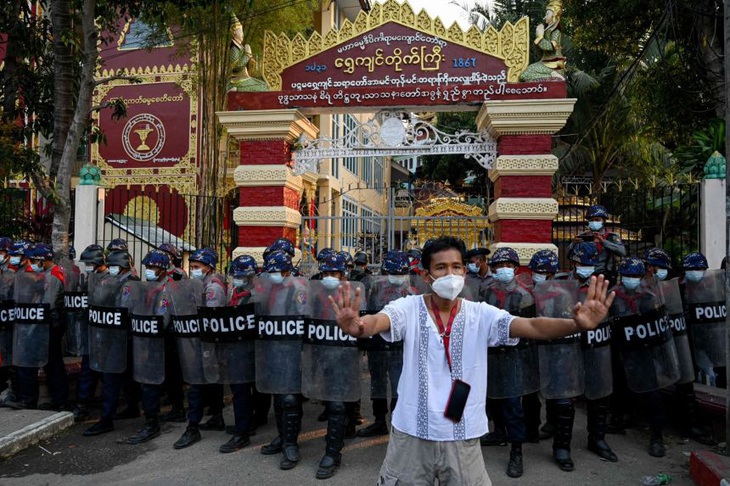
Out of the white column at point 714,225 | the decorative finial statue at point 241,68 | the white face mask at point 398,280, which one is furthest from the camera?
the decorative finial statue at point 241,68

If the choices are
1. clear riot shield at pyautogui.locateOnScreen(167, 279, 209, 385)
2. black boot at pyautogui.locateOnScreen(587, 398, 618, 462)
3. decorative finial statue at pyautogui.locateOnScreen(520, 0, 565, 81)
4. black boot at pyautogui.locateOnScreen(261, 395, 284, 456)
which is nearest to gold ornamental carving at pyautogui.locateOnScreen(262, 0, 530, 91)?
decorative finial statue at pyautogui.locateOnScreen(520, 0, 565, 81)

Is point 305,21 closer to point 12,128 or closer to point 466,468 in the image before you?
point 12,128

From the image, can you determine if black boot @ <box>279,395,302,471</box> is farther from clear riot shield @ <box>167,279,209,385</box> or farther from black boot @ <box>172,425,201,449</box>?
black boot @ <box>172,425,201,449</box>

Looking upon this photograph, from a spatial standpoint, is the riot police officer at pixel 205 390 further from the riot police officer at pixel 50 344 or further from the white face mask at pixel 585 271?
the white face mask at pixel 585 271

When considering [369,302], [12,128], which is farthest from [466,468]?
[12,128]

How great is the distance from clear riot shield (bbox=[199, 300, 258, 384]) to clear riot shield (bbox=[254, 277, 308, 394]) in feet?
0.91

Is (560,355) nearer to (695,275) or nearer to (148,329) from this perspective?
(695,275)

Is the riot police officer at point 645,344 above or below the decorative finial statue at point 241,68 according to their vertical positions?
below

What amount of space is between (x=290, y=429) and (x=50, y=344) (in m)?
3.47

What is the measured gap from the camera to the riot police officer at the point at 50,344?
6.88 m

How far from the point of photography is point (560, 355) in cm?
527

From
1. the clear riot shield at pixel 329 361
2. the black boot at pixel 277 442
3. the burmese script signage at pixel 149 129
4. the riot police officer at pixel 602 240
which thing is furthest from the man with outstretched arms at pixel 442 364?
the burmese script signage at pixel 149 129

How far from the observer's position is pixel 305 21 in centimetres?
1388

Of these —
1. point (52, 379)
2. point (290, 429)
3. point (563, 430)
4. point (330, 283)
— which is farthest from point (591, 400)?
point (52, 379)
